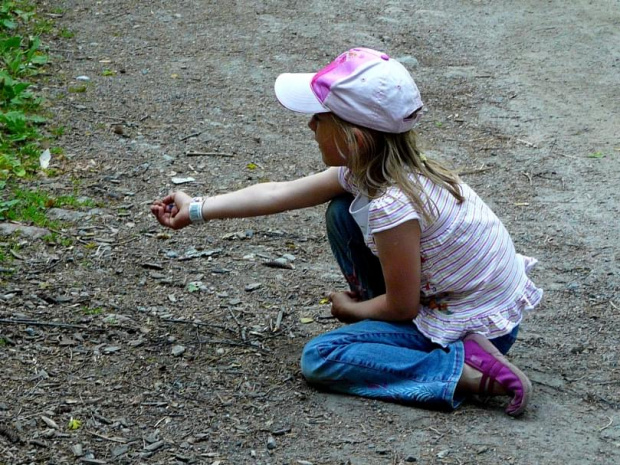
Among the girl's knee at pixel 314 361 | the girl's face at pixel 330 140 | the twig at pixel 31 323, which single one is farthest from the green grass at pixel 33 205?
the girl's face at pixel 330 140

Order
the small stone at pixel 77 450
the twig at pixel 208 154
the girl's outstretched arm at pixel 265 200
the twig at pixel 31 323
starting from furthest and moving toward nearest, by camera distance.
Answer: the twig at pixel 208 154 < the twig at pixel 31 323 < the girl's outstretched arm at pixel 265 200 < the small stone at pixel 77 450

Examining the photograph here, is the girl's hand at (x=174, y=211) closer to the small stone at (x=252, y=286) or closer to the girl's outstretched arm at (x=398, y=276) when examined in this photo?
the small stone at (x=252, y=286)

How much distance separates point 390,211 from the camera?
2693 mm

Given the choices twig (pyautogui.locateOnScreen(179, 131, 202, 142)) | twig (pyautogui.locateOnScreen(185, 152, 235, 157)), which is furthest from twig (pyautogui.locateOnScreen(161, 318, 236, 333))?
twig (pyautogui.locateOnScreen(179, 131, 202, 142))

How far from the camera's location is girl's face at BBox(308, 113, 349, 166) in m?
2.78

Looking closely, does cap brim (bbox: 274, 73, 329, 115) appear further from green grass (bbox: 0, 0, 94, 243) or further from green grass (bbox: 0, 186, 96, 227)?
green grass (bbox: 0, 186, 96, 227)

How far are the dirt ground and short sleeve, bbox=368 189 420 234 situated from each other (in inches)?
23.6

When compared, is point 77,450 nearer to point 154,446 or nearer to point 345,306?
point 154,446

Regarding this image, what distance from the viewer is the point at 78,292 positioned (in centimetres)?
358

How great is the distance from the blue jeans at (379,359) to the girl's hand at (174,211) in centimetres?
51

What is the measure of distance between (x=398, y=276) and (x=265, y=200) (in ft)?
2.11

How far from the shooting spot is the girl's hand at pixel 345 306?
3084 mm

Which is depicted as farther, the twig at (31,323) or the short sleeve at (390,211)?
the twig at (31,323)

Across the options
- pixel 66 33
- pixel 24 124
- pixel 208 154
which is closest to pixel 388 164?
pixel 208 154
